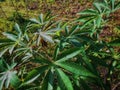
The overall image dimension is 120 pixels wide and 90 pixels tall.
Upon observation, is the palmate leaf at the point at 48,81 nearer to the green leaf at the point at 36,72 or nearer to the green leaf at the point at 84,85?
the green leaf at the point at 36,72

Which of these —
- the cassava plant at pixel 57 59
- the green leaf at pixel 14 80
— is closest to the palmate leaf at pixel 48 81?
the cassava plant at pixel 57 59

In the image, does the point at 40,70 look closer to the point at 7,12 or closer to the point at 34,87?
the point at 34,87

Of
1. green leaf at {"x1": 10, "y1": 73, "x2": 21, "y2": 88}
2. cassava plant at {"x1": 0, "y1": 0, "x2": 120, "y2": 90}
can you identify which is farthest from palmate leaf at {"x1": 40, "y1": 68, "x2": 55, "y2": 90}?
green leaf at {"x1": 10, "y1": 73, "x2": 21, "y2": 88}

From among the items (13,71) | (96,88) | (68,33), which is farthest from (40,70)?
(96,88)

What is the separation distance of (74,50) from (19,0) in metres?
3.61

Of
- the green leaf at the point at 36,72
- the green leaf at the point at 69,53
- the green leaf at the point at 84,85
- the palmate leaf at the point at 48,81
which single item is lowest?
the green leaf at the point at 84,85

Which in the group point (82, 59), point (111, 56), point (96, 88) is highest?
point (82, 59)

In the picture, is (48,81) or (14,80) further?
(14,80)

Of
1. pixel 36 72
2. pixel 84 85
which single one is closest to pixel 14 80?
pixel 36 72

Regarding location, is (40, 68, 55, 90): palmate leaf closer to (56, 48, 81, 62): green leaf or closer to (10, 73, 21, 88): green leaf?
(56, 48, 81, 62): green leaf

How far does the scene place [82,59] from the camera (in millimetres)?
1651

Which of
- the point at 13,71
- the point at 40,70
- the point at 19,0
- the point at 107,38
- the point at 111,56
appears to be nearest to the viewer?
the point at 40,70

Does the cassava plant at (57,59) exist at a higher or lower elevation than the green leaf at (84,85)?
higher

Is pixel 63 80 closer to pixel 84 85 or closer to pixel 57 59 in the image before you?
pixel 57 59
